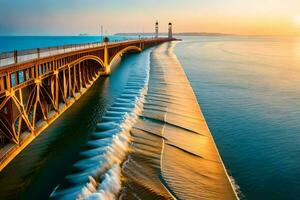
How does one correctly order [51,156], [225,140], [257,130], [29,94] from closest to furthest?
1. [29,94]
2. [51,156]
3. [225,140]
4. [257,130]

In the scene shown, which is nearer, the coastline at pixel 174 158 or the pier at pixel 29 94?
the coastline at pixel 174 158

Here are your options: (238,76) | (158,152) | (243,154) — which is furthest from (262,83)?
(158,152)

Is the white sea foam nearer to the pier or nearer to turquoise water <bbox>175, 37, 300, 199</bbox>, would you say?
the pier

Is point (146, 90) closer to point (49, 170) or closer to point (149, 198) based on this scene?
point (49, 170)

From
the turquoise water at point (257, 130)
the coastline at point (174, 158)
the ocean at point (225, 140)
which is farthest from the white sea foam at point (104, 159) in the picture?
the turquoise water at point (257, 130)

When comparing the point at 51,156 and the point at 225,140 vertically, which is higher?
the point at 225,140

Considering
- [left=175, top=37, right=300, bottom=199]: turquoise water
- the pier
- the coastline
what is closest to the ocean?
[left=175, top=37, right=300, bottom=199]: turquoise water

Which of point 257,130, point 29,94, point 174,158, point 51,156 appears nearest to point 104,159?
point 174,158

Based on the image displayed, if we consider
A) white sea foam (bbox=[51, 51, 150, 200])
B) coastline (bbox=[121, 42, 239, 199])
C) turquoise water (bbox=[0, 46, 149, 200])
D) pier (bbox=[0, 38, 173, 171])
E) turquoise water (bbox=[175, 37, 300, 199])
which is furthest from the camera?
turquoise water (bbox=[175, 37, 300, 199])

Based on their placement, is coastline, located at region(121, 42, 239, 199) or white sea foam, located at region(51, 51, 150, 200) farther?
coastline, located at region(121, 42, 239, 199)

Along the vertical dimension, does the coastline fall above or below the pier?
below

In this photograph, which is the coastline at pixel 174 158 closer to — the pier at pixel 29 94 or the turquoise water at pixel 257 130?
the turquoise water at pixel 257 130

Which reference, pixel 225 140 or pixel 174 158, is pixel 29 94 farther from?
pixel 225 140

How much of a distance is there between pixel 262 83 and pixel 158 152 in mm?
44216
